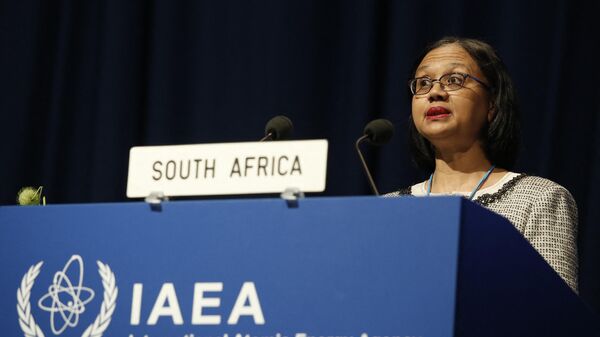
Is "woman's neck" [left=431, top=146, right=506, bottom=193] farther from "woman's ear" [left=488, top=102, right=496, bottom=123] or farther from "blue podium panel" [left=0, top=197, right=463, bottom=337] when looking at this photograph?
"blue podium panel" [left=0, top=197, right=463, bottom=337]

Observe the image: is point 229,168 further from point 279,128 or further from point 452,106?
point 452,106

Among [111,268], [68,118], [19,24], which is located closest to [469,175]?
[111,268]

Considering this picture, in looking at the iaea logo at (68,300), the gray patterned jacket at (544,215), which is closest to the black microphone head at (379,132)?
the gray patterned jacket at (544,215)

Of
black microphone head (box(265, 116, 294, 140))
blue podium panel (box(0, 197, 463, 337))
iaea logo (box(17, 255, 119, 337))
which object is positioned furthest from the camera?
black microphone head (box(265, 116, 294, 140))

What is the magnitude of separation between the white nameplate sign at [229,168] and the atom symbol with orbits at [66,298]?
17 centimetres

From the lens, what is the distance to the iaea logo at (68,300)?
1445 millimetres

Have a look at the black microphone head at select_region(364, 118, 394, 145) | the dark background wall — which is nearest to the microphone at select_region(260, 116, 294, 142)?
the black microphone head at select_region(364, 118, 394, 145)

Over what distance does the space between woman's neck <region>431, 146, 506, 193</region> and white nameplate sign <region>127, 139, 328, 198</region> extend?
1217mm

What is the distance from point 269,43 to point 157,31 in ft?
1.49

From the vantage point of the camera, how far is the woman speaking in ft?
8.20

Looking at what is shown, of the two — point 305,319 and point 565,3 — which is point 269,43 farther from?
point 305,319

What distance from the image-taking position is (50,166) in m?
3.61

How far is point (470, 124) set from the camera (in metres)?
2.57

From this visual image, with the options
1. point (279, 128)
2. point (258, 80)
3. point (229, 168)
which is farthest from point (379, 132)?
point (258, 80)
